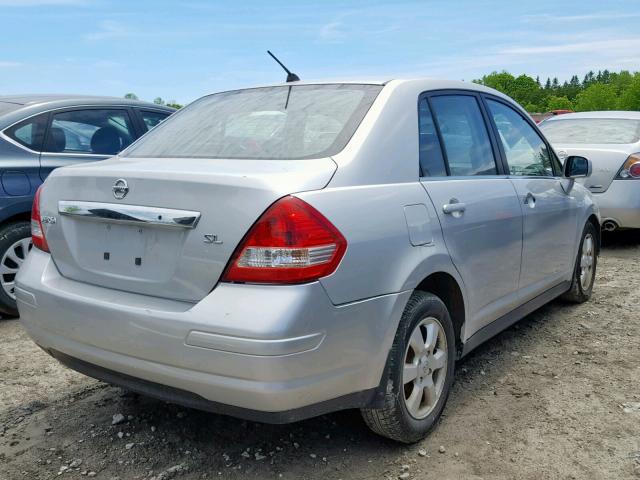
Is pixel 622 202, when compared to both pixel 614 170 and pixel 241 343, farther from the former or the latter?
pixel 241 343

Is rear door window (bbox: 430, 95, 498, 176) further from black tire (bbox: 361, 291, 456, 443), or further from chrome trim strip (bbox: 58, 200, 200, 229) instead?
chrome trim strip (bbox: 58, 200, 200, 229)

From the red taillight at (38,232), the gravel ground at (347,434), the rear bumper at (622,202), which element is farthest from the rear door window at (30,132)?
the rear bumper at (622,202)

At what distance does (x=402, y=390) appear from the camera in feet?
8.87

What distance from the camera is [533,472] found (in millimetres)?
2703

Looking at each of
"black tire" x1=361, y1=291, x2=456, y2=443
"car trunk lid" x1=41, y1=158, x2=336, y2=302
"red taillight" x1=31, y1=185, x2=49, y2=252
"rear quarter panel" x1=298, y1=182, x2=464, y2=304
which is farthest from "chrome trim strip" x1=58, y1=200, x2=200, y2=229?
"black tire" x1=361, y1=291, x2=456, y2=443

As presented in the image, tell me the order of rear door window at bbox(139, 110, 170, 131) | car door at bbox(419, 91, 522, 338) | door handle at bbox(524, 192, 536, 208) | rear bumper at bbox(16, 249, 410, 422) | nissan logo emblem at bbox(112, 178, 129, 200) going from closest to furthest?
rear bumper at bbox(16, 249, 410, 422), nissan logo emblem at bbox(112, 178, 129, 200), car door at bbox(419, 91, 522, 338), door handle at bbox(524, 192, 536, 208), rear door window at bbox(139, 110, 170, 131)

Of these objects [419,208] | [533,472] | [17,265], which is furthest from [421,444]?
[17,265]

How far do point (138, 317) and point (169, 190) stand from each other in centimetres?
48

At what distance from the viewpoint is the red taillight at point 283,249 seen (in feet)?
7.43

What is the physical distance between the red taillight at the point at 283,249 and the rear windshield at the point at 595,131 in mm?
6440

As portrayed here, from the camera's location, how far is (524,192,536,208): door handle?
3833mm

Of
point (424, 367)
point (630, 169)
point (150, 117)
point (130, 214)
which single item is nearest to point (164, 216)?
point (130, 214)

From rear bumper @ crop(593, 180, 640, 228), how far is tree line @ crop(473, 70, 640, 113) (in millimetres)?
119397

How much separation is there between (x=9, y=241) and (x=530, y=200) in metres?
3.64
